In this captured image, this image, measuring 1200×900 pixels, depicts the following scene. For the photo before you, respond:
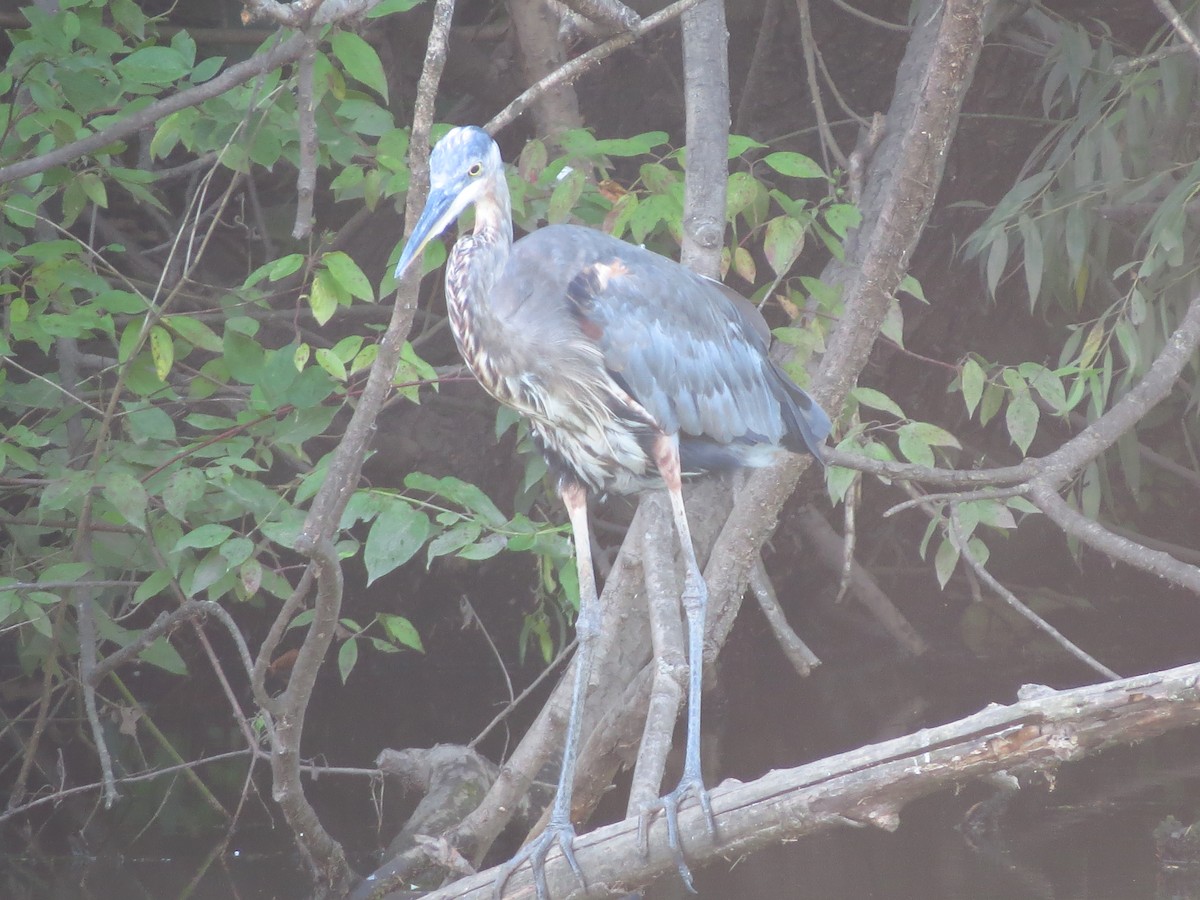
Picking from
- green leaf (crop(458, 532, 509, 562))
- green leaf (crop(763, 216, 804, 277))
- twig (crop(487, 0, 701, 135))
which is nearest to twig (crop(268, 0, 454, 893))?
twig (crop(487, 0, 701, 135))

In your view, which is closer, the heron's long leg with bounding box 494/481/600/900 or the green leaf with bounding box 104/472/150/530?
the heron's long leg with bounding box 494/481/600/900

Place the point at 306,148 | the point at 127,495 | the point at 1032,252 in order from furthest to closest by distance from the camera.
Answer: the point at 1032,252 → the point at 127,495 → the point at 306,148

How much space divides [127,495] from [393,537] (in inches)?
20.2

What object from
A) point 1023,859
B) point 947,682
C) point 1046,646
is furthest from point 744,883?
point 1046,646

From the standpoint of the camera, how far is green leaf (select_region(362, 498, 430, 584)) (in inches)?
89.4

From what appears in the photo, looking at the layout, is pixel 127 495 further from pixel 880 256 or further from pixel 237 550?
pixel 880 256

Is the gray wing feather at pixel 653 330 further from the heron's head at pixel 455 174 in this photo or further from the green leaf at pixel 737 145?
the green leaf at pixel 737 145

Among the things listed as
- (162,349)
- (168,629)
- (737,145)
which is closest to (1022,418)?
(737,145)

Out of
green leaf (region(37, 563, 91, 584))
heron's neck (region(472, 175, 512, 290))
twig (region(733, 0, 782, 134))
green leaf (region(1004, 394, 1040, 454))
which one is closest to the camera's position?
heron's neck (region(472, 175, 512, 290))

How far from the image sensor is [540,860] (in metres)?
1.89

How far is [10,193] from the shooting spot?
2.66 m

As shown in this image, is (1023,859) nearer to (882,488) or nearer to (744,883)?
(744,883)

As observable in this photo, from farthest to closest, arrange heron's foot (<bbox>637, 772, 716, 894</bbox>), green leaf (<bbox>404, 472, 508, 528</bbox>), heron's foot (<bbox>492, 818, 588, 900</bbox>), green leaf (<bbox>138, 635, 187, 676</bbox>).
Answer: green leaf (<bbox>138, 635, 187, 676</bbox>)
green leaf (<bbox>404, 472, 508, 528</bbox>)
heron's foot (<bbox>492, 818, 588, 900</bbox>)
heron's foot (<bbox>637, 772, 716, 894</bbox>)

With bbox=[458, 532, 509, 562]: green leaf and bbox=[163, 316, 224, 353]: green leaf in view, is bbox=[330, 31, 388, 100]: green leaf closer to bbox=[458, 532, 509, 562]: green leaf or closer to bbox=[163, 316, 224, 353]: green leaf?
bbox=[163, 316, 224, 353]: green leaf
